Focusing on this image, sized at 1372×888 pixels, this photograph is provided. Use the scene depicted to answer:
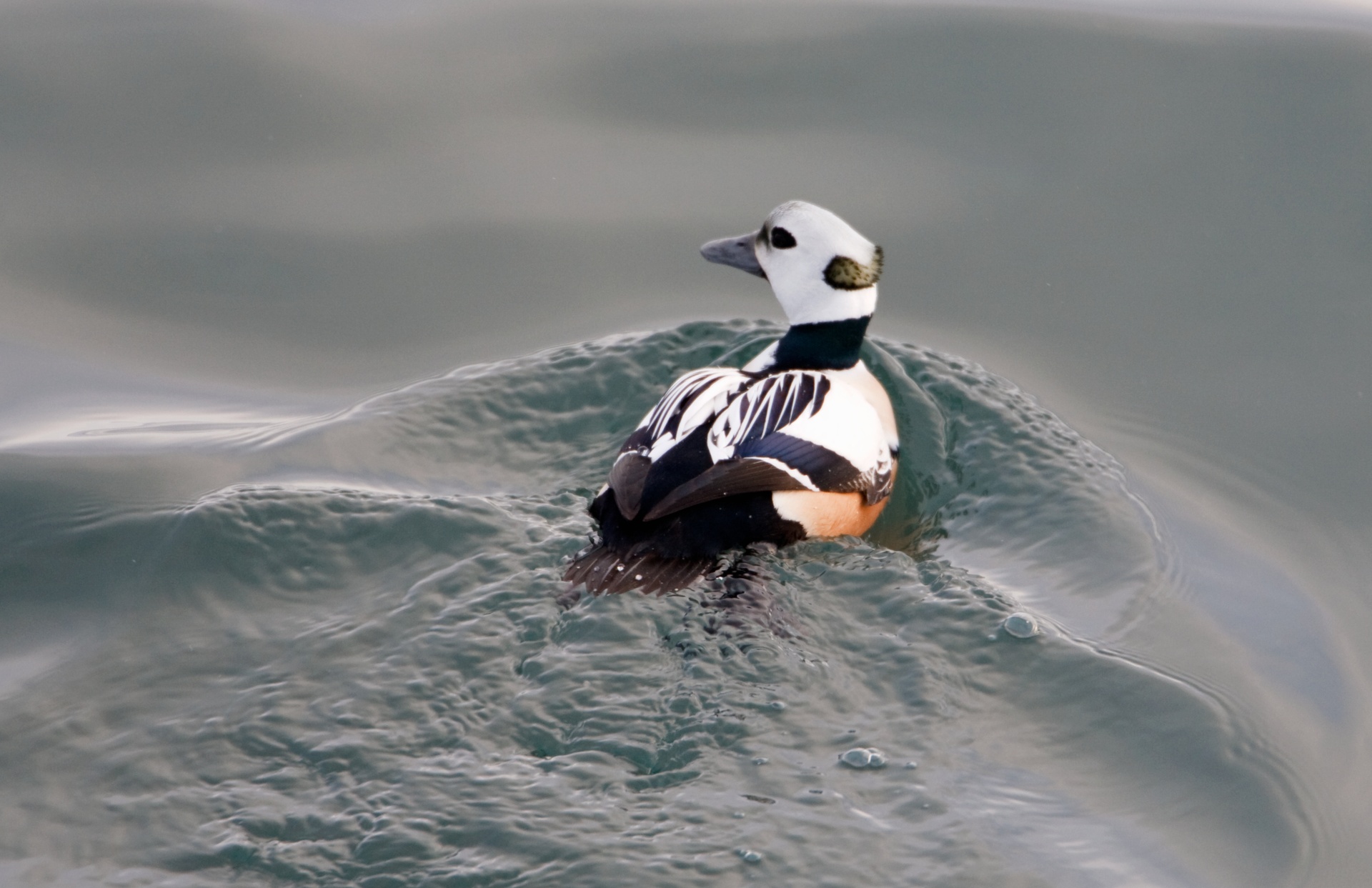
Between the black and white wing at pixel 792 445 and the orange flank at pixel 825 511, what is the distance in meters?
→ 0.03

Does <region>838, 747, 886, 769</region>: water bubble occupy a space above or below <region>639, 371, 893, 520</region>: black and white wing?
below

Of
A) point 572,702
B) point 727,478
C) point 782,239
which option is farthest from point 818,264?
point 572,702

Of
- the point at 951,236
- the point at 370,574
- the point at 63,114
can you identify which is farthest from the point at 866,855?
the point at 63,114

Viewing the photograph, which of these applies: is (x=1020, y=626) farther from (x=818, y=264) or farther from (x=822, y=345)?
(x=818, y=264)

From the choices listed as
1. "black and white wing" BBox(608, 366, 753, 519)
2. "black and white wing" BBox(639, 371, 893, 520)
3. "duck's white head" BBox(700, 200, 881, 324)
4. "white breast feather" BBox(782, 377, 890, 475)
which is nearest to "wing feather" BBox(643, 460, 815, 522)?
"black and white wing" BBox(639, 371, 893, 520)

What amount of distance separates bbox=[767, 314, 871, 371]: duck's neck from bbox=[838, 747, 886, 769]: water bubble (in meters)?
2.43

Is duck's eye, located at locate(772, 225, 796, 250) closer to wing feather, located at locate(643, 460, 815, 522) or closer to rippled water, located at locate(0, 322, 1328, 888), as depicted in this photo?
rippled water, located at locate(0, 322, 1328, 888)

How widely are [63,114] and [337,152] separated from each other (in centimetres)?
159

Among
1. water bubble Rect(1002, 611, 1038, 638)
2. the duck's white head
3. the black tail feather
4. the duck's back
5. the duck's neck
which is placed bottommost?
water bubble Rect(1002, 611, 1038, 638)

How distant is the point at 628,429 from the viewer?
6.92 m

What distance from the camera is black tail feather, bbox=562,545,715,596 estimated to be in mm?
5250

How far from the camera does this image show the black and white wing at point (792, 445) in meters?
5.45

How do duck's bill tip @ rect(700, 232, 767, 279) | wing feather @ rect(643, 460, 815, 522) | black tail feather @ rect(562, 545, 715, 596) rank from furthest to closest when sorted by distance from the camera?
duck's bill tip @ rect(700, 232, 767, 279) < wing feather @ rect(643, 460, 815, 522) < black tail feather @ rect(562, 545, 715, 596)

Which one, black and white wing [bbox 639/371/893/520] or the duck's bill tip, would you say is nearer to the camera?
black and white wing [bbox 639/371/893/520]
